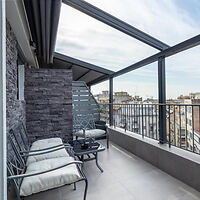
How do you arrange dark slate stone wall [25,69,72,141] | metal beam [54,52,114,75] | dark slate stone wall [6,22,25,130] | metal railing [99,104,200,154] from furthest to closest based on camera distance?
metal beam [54,52,114,75], dark slate stone wall [25,69,72,141], metal railing [99,104,200,154], dark slate stone wall [6,22,25,130]

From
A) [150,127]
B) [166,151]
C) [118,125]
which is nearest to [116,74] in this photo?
[118,125]

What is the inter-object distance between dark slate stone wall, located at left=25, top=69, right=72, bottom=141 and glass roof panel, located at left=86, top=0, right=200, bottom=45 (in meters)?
2.10

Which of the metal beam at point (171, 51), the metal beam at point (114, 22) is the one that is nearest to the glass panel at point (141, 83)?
the metal beam at point (171, 51)

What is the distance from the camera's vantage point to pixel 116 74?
4.82 m

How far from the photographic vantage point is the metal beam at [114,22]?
253cm

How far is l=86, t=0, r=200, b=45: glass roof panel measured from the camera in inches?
85.3

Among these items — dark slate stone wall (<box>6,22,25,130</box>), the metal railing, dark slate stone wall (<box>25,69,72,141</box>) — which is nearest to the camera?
dark slate stone wall (<box>6,22,25,130</box>)

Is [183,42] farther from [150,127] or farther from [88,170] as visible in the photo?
[88,170]

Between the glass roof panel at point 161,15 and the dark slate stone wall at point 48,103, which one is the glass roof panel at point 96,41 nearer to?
the glass roof panel at point 161,15

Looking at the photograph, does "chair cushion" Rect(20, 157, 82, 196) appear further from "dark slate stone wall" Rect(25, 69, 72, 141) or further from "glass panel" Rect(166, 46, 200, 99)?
"dark slate stone wall" Rect(25, 69, 72, 141)

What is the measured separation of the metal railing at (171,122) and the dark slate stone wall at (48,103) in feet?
5.22

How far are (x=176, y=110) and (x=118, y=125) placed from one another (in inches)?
87.3

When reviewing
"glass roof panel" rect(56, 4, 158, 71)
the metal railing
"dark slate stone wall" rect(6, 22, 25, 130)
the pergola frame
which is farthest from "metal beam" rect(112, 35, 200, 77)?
"dark slate stone wall" rect(6, 22, 25, 130)

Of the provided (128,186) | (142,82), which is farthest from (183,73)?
(128,186)
